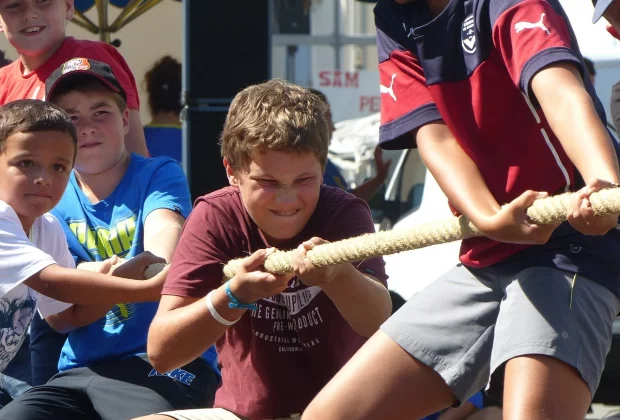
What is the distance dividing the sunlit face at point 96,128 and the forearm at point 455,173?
1131 mm

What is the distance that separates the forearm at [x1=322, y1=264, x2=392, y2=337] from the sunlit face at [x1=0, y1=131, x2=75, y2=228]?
0.91 metres

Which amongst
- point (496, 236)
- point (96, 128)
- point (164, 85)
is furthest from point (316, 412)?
point (164, 85)

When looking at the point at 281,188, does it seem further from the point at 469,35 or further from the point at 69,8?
the point at 69,8

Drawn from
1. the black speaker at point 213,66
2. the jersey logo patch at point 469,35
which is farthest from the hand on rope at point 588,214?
the black speaker at point 213,66

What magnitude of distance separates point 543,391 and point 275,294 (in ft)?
2.04

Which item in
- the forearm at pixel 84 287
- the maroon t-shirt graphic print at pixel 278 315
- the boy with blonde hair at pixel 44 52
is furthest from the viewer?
the boy with blonde hair at pixel 44 52

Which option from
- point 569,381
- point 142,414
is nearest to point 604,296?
point 569,381

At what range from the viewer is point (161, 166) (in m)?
3.12

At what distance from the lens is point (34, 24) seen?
3553 mm

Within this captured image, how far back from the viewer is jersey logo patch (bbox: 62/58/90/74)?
3.20 metres

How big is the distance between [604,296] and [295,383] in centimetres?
74

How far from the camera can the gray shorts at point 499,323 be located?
2.02 meters

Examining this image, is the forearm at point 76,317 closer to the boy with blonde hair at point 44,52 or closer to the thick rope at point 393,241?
the boy with blonde hair at point 44,52

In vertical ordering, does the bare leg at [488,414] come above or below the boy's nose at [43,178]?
below
